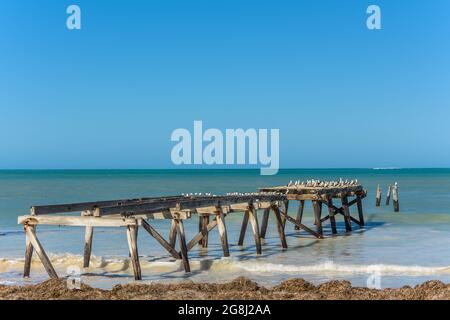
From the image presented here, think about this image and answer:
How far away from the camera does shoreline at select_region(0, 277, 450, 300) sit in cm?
969

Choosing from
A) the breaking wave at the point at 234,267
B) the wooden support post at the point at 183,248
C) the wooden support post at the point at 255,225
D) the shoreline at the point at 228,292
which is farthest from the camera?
the wooden support post at the point at 255,225

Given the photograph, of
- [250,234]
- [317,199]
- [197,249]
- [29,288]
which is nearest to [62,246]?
[197,249]

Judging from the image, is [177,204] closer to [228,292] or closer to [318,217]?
[228,292]

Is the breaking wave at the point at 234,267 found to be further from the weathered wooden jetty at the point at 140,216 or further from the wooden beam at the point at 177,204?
the wooden beam at the point at 177,204

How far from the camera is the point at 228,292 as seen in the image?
1009 cm

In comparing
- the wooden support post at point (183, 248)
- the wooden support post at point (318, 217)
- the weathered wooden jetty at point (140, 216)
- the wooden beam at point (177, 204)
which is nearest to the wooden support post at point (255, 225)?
the weathered wooden jetty at point (140, 216)

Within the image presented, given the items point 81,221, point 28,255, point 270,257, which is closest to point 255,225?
point 270,257

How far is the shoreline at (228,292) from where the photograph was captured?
31.8 ft

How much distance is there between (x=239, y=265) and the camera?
53.8ft

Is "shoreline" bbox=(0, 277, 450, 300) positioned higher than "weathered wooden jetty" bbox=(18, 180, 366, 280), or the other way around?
"weathered wooden jetty" bbox=(18, 180, 366, 280)

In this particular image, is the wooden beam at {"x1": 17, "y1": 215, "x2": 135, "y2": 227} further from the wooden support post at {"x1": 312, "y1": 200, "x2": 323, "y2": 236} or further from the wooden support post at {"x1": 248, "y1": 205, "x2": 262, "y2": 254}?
the wooden support post at {"x1": 312, "y1": 200, "x2": 323, "y2": 236}

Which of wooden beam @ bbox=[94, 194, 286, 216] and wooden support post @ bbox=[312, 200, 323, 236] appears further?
wooden support post @ bbox=[312, 200, 323, 236]

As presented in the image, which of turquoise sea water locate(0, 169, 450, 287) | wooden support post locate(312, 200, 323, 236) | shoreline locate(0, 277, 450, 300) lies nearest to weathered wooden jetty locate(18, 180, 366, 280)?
turquoise sea water locate(0, 169, 450, 287)
